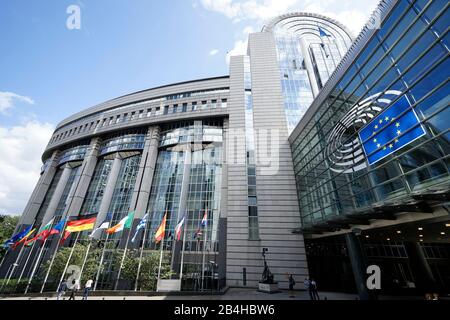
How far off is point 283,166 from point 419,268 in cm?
2129

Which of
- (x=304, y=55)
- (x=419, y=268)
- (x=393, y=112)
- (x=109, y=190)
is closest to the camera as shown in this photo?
(x=393, y=112)

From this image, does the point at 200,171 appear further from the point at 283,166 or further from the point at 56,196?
the point at 56,196

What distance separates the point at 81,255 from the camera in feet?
88.1

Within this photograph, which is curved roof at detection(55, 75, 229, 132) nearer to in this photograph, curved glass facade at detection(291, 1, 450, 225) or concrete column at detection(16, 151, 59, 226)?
concrete column at detection(16, 151, 59, 226)

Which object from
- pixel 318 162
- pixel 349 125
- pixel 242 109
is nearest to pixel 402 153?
pixel 349 125

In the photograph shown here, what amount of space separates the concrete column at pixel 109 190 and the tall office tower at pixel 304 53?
37524 millimetres

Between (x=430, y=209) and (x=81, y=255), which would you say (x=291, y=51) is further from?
(x=81, y=255)

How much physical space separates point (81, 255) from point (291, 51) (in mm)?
53340

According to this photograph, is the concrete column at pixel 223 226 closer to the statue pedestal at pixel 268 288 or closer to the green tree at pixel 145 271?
the statue pedestal at pixel 268 288

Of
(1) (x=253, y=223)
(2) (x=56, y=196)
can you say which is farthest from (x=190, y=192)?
(2) (x=56, y=196)

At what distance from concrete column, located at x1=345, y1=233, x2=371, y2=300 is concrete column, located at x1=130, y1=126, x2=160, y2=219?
32.5 meters

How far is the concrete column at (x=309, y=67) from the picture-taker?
38031 millimetres

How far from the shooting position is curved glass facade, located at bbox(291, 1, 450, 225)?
433 inches

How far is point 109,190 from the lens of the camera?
4109 cm
